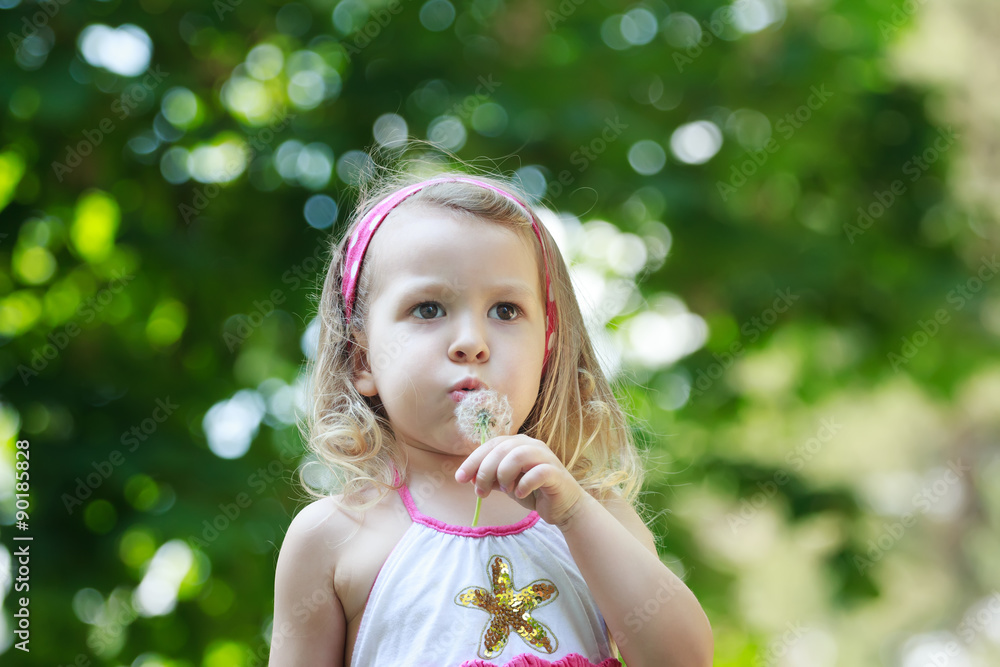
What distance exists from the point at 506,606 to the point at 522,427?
16.3 inches

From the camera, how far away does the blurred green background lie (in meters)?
3.45

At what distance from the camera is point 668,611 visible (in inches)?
58.7

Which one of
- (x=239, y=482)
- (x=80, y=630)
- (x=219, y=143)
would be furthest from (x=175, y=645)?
(x=219, y=143)

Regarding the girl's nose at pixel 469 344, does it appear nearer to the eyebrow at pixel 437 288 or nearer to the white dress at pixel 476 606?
the eyebrow at pixel 437 288

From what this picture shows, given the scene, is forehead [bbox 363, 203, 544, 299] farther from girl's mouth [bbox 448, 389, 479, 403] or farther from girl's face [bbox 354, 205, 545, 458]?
girl's mouth [bbox 448, 389, 479, 403]

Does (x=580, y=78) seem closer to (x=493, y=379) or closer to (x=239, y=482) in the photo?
(x=239, y=482)

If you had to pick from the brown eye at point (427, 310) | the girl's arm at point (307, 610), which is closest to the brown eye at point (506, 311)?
the brown eye at point (427, 310)

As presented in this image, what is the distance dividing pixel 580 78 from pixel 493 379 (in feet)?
8.30

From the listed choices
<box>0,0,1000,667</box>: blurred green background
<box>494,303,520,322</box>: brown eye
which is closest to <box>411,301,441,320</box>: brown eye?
<box>494,303,520,322</box>: brown eye

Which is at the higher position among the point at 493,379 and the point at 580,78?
the point at 580,78

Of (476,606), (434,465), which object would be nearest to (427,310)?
(434,465)

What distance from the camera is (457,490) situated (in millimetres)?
1692

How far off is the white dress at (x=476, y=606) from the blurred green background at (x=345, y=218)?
130cm

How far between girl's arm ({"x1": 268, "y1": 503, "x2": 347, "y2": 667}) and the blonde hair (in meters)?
0.11
